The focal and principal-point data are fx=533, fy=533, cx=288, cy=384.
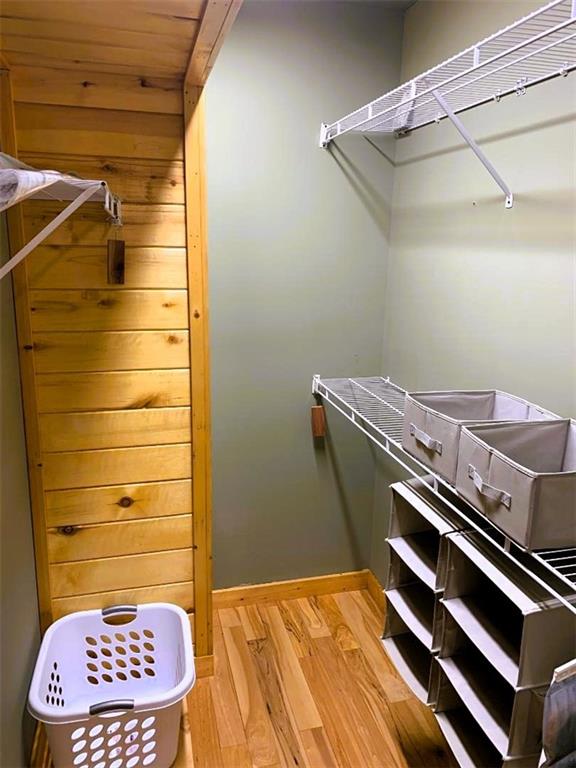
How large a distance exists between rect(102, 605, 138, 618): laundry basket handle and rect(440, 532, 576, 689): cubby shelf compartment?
1.04m

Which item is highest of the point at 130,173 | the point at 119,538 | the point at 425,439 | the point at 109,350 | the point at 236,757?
the point at 130,173

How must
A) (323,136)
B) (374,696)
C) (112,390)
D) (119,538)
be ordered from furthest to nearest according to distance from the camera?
(323,136), (374,696), (119,538), (112,390)

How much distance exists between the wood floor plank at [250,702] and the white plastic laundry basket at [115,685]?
27 cm

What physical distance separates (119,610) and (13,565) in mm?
477

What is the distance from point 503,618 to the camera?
51.0 inches

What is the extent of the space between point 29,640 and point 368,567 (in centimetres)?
152

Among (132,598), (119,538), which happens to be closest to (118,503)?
(119,538)

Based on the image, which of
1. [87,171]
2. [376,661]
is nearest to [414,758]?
[376,661]

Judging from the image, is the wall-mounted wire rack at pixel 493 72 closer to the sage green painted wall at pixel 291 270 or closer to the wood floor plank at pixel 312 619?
the sage green painted wall at pixel 291 270

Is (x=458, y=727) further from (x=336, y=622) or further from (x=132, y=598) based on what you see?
(x=132, y=598)

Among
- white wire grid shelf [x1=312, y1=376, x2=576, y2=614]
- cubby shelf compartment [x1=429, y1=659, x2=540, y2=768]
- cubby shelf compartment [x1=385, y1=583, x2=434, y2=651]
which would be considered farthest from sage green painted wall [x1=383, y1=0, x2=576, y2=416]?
cubby shelf compartment [x1=429, y1=659, x2=540, y2=768]

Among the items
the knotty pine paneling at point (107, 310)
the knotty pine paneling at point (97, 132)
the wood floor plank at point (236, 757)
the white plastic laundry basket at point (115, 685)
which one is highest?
the knotty pine paneling at point (97, 132)

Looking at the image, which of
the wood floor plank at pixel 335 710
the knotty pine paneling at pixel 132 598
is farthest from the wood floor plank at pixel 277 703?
the knotty pine paneling at pixel 132 598

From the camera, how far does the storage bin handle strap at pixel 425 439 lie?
4.15 feet
